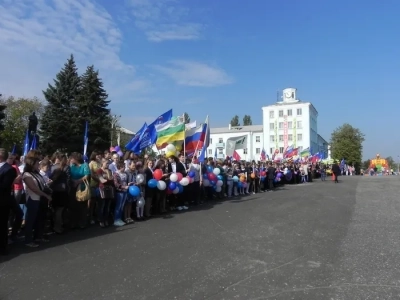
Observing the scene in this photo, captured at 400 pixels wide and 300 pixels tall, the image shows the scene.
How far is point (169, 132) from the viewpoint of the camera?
13.8m

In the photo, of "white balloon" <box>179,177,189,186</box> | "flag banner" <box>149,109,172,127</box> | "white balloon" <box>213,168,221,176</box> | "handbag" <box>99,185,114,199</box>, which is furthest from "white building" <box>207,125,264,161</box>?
"handbag" <box>99,185,114,199</box>

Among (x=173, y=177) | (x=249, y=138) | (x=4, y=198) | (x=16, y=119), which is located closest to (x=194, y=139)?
(x=173, y=177)

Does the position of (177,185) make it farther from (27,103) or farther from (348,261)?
(27,103)

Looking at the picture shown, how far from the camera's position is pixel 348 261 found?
6.20 meters

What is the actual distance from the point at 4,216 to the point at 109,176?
3.02m

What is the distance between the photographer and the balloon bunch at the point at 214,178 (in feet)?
48.9

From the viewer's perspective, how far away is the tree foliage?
134 ft

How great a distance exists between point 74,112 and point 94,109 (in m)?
2.25

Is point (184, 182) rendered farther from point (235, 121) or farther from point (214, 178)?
point (235, 121)

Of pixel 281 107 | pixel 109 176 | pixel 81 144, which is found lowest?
pixel 109 176

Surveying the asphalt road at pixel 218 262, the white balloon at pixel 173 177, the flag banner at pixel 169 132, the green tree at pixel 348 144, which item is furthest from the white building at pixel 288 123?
the asphalt road at pixel 218 262

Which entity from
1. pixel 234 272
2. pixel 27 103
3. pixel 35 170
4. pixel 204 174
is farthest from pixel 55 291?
pixel 27 103

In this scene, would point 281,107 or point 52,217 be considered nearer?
point 52,217

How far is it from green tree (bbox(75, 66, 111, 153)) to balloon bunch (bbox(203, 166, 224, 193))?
28.1m
